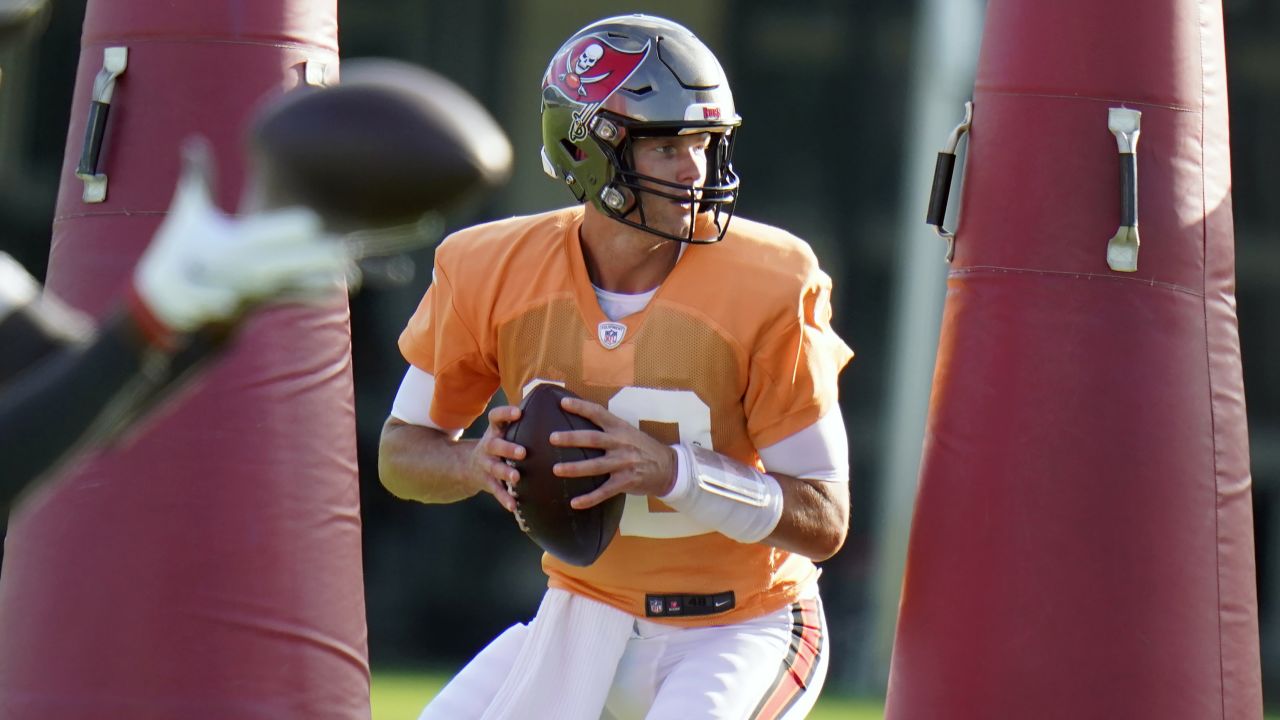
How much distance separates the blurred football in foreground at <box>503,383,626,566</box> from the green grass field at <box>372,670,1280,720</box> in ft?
11.1

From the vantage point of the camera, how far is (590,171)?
11.7ft

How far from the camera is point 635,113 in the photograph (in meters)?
3.51

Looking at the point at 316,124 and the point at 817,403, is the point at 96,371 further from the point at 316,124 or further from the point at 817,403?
the point at 817,403

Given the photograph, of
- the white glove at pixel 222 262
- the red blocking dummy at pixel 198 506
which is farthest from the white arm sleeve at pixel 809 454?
the white glove at pixel 222 262

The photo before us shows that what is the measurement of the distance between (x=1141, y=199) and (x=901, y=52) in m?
5.93

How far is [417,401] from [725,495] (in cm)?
76

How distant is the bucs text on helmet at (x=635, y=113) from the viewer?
11.4ft

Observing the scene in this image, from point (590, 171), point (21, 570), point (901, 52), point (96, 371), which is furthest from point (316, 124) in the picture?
point (901, 52)

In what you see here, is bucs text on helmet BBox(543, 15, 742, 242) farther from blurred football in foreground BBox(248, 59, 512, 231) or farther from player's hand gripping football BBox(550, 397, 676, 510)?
blurred football in foreground BBox(248, 59, 512, 231)

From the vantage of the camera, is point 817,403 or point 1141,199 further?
point 1141,199

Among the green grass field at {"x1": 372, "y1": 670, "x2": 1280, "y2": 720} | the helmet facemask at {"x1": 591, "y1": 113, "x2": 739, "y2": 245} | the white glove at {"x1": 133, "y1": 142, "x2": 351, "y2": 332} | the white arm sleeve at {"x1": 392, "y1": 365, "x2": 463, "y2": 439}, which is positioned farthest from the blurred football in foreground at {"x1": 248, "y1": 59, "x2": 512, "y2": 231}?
the green grass field at {"x1": 372, "y1": 670, "x2": 1280, "y2": 720}

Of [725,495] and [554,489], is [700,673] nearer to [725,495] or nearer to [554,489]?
[725,495]

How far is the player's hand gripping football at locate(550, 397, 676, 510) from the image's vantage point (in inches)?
127

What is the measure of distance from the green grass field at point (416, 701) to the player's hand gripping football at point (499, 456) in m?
3.34
